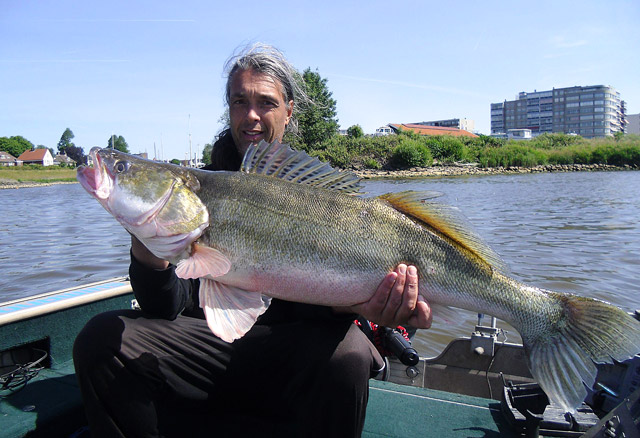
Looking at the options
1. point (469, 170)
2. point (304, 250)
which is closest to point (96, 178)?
point (304, 250)

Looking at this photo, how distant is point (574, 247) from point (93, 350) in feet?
34.5

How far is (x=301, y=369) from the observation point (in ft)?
6.89

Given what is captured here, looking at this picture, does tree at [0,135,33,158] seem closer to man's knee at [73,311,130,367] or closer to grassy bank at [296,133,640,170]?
grassy bank at [296,133,640,170]

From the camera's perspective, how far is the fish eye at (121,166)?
6.69ft

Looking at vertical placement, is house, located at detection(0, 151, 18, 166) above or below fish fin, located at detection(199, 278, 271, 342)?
above

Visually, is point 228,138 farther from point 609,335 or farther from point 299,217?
point 609,335

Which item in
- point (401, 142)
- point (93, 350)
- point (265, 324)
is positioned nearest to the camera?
point (93, 350)

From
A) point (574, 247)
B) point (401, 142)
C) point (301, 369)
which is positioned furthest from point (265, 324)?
point (401, 142)

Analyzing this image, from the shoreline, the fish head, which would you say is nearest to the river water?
the fish head

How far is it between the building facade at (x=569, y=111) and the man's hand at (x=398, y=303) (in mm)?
138888

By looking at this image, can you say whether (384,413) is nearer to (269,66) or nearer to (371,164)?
(269,66)

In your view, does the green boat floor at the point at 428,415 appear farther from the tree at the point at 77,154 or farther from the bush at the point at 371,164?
the bush at the point at 371,164

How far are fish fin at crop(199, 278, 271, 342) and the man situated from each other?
0.27 m

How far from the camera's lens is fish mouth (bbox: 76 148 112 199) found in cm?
197
